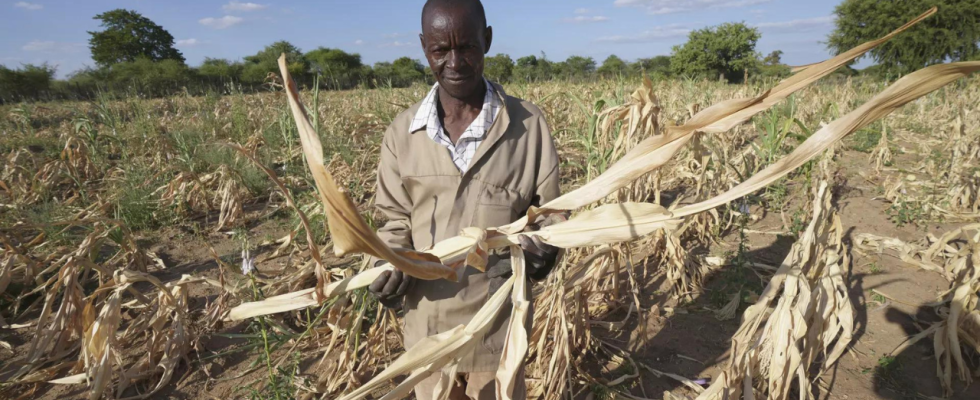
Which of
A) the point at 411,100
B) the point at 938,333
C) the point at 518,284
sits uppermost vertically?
the point at 411,100

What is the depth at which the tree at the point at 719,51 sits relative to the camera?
30781 mm

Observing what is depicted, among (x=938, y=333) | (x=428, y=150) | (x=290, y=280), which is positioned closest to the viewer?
(x=428, y=150)

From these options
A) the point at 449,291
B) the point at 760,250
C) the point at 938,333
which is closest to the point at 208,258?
the point at 449,291

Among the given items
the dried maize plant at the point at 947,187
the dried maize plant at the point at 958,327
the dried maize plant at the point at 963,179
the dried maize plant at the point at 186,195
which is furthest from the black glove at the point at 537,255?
the dried maize plant at the point at 963,179

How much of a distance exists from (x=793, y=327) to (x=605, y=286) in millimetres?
1049

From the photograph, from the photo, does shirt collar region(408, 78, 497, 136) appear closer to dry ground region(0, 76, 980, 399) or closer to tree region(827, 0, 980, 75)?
dry ground region(0, 76, 980, 399)

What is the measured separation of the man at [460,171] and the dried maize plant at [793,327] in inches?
34.9

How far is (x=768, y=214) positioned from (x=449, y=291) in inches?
132

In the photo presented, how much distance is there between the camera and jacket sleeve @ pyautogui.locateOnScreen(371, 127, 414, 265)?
129 centimetres

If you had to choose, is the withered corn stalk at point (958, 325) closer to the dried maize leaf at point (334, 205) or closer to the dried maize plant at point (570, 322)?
the dried maize plant at point (570, 322)

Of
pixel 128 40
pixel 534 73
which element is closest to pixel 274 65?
pixel 128 40

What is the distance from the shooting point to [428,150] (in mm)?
1223

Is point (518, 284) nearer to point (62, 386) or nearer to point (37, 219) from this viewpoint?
point (62, 386)

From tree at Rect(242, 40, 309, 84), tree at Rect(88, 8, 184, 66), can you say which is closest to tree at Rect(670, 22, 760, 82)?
tree at Rect(242, 40, 309, 84)
